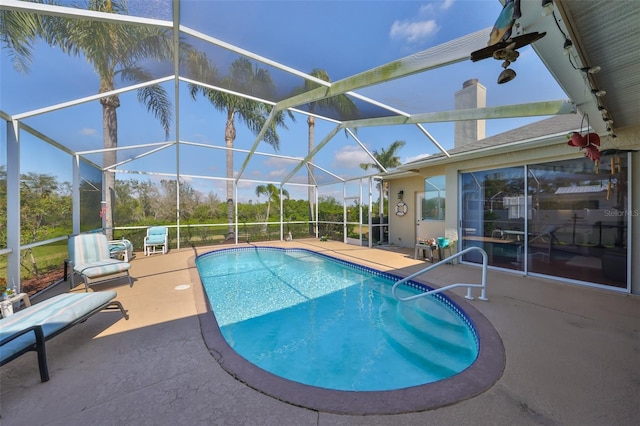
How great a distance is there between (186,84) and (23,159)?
10.8 feet

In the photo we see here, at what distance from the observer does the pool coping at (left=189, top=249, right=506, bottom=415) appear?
6.15 feet

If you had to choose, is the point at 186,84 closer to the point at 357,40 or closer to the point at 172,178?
the point at 357,40

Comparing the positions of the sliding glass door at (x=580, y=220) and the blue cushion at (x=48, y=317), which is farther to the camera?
the sliding glass door at (x=580, y=220)

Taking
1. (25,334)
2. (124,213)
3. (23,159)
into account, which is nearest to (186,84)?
(23,159)

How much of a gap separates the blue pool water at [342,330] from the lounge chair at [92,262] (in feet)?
6.20

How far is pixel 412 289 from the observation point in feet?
18.1

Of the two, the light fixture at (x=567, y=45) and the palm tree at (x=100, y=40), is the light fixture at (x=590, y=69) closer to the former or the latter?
the light fixture at (x=567, y=45)

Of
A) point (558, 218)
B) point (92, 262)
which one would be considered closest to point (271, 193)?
point (92, 262)

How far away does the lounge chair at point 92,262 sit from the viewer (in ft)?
14.9

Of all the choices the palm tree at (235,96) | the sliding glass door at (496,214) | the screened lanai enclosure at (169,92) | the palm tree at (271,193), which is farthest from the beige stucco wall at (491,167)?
the palm tree at (271,193)

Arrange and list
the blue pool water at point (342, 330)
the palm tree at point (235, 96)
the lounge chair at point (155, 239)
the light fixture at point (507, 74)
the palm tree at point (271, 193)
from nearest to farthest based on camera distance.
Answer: the light fixture at point (507, 74) < the blue pool water at point (342, 330) < the palm tree at point (235, 96) < the lounge chair at point (155, 239) < the palm tree at point (271, 193)

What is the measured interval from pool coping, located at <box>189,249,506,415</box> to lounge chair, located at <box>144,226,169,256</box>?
7.97m

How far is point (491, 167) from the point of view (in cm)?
630

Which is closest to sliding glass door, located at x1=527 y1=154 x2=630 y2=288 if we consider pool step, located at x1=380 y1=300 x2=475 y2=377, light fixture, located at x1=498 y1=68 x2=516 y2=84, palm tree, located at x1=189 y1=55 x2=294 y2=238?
pool step, located at x1=380 y1=300 x2=475 y2=377
